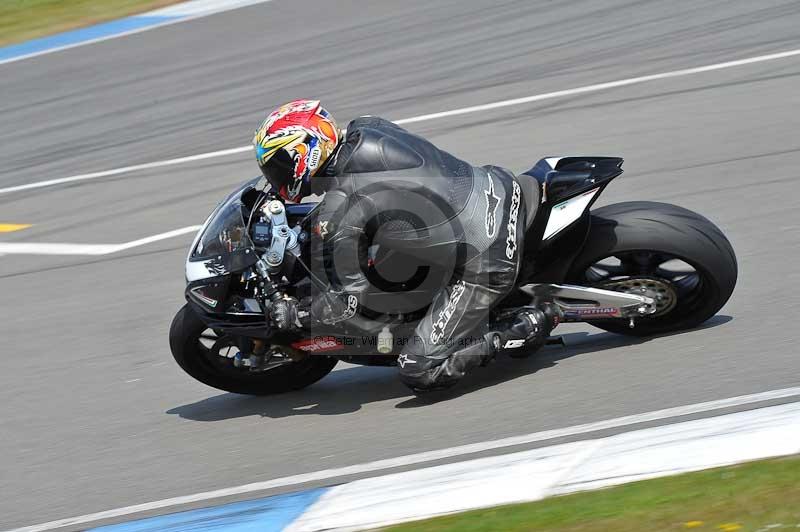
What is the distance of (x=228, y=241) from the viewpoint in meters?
5.91

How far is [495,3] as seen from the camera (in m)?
15.1

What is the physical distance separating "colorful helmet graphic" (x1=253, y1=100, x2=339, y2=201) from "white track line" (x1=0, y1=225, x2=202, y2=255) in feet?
12.8

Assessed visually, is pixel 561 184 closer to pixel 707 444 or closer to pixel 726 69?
pixel 707 444

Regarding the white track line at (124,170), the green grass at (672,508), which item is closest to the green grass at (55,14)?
the white track line at (124,170)

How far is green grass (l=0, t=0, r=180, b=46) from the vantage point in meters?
17.3

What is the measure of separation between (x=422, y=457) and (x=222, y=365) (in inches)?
58.4

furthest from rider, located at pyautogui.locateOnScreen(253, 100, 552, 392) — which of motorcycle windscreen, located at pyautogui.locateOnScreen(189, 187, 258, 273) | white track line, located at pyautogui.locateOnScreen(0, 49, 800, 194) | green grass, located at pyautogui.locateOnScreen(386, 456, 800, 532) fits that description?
white track line, located at pyautogui.locateOnScreen(0, 49, 800, 194)

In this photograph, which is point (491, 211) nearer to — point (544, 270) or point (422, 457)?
point (544, 270)

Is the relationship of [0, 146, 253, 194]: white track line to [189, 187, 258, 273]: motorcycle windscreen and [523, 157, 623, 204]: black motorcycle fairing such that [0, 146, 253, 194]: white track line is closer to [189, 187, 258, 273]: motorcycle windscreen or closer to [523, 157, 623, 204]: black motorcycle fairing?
[189, 187, 258, 273]: motorcycle windscreen

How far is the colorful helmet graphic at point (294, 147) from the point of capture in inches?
220

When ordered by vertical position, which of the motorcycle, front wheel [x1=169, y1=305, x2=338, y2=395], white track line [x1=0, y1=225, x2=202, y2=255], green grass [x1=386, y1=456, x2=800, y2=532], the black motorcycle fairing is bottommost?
white track line [x1=0, y1=225, x2=202, y2=255]

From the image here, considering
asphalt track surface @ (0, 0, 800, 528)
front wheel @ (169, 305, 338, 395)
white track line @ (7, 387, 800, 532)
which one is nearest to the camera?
white track line @ (7, 387, 800, 532)

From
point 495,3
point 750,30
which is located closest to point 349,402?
Result: point 750,30

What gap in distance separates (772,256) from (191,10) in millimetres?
11903
